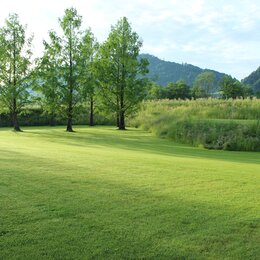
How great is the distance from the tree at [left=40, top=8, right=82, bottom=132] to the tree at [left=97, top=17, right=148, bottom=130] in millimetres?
2769

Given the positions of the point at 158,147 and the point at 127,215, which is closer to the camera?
the point at 127,215

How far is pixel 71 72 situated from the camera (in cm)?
2816

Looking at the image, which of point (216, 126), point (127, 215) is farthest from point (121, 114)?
point (127, 215)

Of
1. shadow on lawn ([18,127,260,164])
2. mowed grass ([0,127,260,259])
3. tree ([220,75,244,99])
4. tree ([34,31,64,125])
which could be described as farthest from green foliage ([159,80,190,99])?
mowed grass ([0,127,260,259])

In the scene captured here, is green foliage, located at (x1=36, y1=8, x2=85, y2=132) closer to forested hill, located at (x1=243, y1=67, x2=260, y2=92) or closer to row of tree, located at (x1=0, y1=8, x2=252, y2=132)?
row of tree, located at (x1=0, y1=8, x2=252, y2=132)

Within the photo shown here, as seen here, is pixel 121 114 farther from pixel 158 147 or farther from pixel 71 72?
pixel 158 147

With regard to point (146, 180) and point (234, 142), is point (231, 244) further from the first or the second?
point (234, 142)

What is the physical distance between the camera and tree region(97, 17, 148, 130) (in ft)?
98.3

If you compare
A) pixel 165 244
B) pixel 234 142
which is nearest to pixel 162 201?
pixel 165 244

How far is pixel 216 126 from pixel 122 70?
1343 cm

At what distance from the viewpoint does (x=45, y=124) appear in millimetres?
40938

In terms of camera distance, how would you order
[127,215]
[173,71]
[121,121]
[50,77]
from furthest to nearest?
[173,71], [121,121], [50,77], [127,215]

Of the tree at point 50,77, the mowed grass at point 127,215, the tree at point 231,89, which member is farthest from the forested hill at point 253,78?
the mowed grass at point 127,215

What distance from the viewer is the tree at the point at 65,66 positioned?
28000 mm
